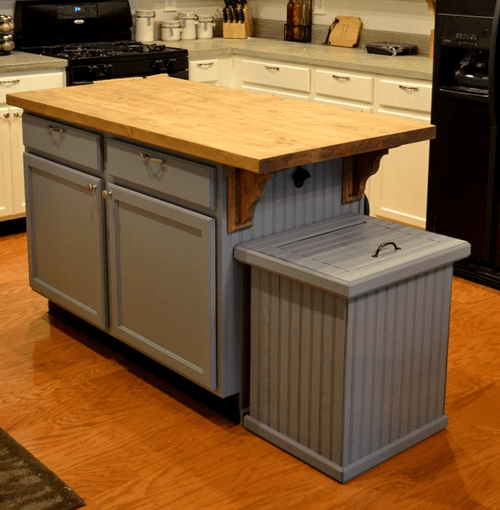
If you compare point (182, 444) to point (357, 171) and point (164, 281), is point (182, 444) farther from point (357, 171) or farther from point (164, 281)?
point (357, 171)

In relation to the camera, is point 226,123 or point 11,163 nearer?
point 226,123

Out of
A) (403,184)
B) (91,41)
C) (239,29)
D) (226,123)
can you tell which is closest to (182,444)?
(226,123)

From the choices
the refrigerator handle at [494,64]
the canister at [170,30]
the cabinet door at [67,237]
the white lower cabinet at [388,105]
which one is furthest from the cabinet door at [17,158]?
the refrigerator handle at [494,64]

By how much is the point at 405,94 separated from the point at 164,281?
2328mm

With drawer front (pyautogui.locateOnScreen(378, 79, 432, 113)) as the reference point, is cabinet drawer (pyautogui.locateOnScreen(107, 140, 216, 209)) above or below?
below

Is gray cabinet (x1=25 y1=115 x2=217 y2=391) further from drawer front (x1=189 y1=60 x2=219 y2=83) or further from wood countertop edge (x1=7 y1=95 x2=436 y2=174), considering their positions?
drawer front (x1=189 y1=60 x2=219 y2=83)

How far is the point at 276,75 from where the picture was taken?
5520 mm

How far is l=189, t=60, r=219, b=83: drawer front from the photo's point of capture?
5.65 metres

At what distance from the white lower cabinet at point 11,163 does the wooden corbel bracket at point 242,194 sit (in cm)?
250

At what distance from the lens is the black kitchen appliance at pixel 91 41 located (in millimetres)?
5160

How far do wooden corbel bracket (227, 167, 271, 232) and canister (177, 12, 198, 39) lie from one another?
3.77 m

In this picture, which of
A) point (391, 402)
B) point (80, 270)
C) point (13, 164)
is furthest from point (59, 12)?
point (391, 402)

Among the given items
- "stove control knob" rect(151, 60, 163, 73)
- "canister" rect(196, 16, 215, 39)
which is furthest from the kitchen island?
"canister" rect(196, 16, 215, 39)

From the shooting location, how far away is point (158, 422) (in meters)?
2.96
